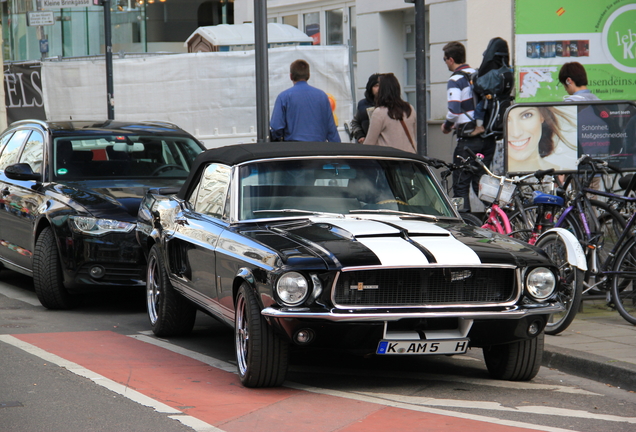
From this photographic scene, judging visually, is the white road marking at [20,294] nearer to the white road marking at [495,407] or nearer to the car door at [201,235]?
the car door at [201,235]

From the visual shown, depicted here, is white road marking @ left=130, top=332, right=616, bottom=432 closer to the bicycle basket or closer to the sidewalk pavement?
the sidewalk pavement

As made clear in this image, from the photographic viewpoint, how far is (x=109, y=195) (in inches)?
382

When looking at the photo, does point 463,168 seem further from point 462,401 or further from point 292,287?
point 292,287

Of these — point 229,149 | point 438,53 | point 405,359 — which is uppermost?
point 438,53

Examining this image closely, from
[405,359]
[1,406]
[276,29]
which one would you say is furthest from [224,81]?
[1,406]

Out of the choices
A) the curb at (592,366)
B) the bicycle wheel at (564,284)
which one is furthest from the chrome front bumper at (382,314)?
the bicycle wheel at (564,284)

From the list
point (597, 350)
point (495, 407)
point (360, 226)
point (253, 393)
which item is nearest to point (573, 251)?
point (597, 350)

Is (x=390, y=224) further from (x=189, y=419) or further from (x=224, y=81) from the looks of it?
(x=224, y=81)

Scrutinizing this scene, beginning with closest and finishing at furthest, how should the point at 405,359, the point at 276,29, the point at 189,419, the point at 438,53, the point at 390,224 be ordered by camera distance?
the point at 189,419 → the point at 390,224 → the point at 405,359 → the point at 438,53 → the point at 276,29

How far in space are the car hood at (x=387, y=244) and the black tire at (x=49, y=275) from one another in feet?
10.8

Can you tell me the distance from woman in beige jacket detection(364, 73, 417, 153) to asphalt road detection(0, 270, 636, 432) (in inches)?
168

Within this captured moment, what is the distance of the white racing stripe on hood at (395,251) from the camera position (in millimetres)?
6008

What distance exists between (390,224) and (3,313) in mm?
4315

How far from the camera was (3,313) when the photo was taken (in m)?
9.45
